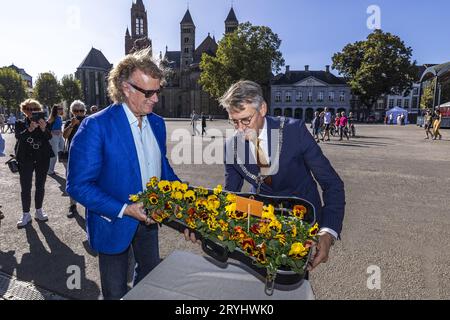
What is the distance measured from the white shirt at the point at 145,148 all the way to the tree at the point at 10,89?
75.4 m

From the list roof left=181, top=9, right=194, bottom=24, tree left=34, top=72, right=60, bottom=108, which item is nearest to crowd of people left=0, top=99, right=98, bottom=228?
tree left=34, top=72, right=60, bottom=108

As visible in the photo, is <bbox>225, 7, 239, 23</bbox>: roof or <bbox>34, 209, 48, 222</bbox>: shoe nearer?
<bbox>34, 209, 48, 222</bbox>: shoe

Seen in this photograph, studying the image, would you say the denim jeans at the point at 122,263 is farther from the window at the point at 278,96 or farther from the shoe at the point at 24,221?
the window at the point at 278,96

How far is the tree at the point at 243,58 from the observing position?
5588 centimetres

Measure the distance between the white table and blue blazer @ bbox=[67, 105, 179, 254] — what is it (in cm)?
42

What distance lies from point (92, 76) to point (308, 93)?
58.8m

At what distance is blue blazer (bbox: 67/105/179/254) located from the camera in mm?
1856

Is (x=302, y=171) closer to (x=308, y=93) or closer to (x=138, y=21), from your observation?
(x=308, y=93)

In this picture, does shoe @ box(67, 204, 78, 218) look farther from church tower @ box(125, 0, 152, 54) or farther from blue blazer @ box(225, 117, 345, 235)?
church tower @ box(125, 0, 152, 54)

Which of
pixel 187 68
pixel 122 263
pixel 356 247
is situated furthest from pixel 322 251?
pixel 187 68

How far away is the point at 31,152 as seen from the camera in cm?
555

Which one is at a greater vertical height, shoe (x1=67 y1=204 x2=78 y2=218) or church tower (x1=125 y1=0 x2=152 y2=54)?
church tower (x1=125 y1=0 x2=152 y2=54)

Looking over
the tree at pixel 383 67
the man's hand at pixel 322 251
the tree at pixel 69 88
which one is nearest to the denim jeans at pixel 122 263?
the man's hand at pixel 322 251
